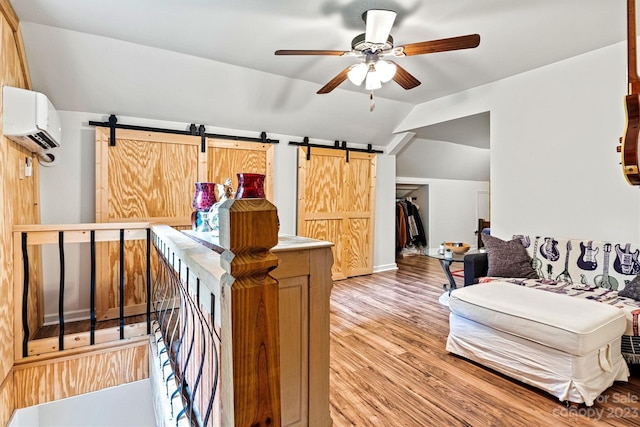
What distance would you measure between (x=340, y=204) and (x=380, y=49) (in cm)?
269

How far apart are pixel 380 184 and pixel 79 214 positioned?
3963 mm

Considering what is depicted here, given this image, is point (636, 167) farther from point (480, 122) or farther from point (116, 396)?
point (116, 396)

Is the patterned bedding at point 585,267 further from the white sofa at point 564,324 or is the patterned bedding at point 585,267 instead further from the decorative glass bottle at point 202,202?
the decorative glass bottle at point 202,202

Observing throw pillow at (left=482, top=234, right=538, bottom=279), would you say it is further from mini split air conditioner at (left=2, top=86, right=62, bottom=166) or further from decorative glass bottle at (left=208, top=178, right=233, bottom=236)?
mini split air conditioner at (left=2, top=86, right=62, bottom=166)

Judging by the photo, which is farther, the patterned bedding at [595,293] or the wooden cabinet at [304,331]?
the patterned bedding at [595,293]

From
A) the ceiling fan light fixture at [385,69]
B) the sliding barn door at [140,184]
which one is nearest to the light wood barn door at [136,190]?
the sliding barn door at [140,184]

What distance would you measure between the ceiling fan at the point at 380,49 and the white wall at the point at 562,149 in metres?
1.50

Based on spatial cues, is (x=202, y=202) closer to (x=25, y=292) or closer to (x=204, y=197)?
(x=204, y=197)

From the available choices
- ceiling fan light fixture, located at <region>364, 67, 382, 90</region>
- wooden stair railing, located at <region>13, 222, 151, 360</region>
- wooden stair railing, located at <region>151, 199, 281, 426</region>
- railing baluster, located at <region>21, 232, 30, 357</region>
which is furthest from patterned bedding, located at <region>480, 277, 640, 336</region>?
railing baluster, located at <region>21, 232, 30, 357</region>

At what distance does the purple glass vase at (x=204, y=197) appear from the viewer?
1.87 metres

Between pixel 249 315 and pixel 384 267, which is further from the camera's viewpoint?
pixel 384 267

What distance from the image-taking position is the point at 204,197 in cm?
188

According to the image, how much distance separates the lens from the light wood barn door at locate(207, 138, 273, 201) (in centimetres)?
376

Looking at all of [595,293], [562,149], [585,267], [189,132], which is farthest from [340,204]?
[595,293]
